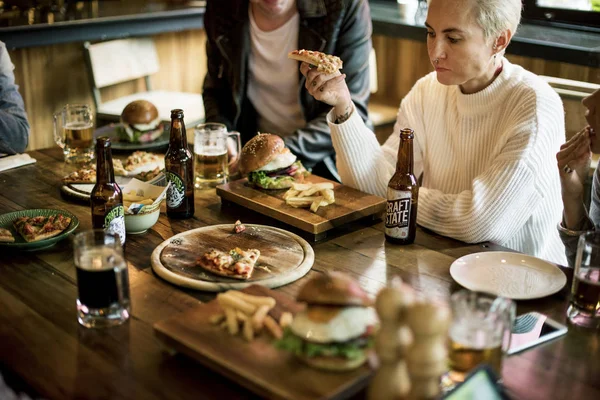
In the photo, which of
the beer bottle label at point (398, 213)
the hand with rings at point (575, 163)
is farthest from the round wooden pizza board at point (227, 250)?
the hand with rings at point (575, 163)

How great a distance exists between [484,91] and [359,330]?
4.13 ft

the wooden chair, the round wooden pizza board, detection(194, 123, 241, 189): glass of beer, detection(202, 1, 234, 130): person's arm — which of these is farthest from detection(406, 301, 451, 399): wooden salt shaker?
the wooden chair

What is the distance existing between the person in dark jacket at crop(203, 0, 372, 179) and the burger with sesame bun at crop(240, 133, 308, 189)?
1.92 feet

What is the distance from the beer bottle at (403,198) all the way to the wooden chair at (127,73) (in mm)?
2301

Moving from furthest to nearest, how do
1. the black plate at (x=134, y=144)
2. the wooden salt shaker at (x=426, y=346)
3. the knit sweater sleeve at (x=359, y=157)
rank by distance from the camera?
the black plate at (x=134, y=144) < the knit sweater sleeve at (x=359, y=157) < the wooden salt shaker at (x=426, y=346)

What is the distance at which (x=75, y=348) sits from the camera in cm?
141

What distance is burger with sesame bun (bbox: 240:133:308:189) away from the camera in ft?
7.17

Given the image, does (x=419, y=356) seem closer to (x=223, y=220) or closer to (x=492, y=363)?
(x=492, y=363)

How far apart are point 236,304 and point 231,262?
318 mm

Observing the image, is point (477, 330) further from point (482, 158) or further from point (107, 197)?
point (482, 158)

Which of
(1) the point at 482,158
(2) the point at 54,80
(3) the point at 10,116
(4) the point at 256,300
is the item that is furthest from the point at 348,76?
(2) the point at 54,80

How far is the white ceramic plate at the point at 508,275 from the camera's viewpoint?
1639 millimetres

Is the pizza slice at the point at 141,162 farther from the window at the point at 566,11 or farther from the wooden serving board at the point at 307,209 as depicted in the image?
the window at the point at 566,11

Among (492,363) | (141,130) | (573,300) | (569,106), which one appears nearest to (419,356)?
(492,363)
